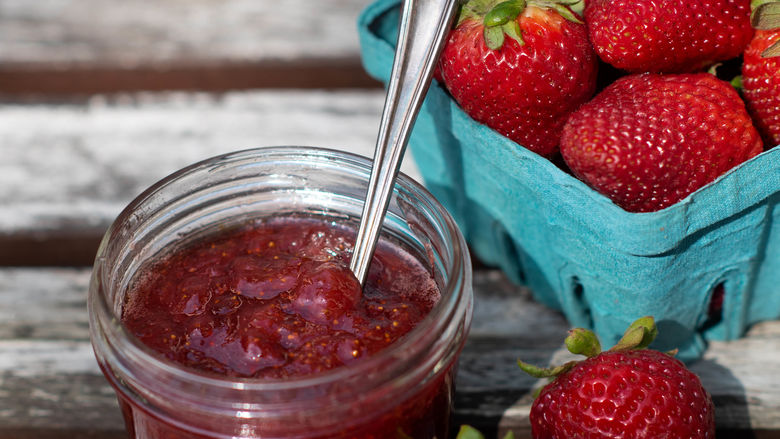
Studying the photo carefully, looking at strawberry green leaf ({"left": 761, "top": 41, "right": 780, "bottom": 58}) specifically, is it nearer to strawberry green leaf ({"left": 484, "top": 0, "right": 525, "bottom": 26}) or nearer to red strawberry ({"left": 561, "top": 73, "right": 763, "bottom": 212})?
red strawberry ({"left": 561, "top": 73, "right": 763, "bottom": 212})

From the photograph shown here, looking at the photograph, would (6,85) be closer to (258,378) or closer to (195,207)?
(195,207)

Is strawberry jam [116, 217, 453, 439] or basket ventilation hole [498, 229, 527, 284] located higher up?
strawberry jam [116, 217, 453, 439]

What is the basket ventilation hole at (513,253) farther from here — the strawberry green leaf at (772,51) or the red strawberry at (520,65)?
the strawberry green leaf at (772,51)

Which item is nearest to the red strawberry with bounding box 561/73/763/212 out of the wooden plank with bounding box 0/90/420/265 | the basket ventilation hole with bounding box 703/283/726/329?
the basket ventilation hole with bounding box 703/283/726/329

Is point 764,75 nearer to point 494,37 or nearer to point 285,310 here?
point 494,37

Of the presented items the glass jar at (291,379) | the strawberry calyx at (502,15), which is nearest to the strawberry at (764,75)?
the strawberry calyx at (502,15)
